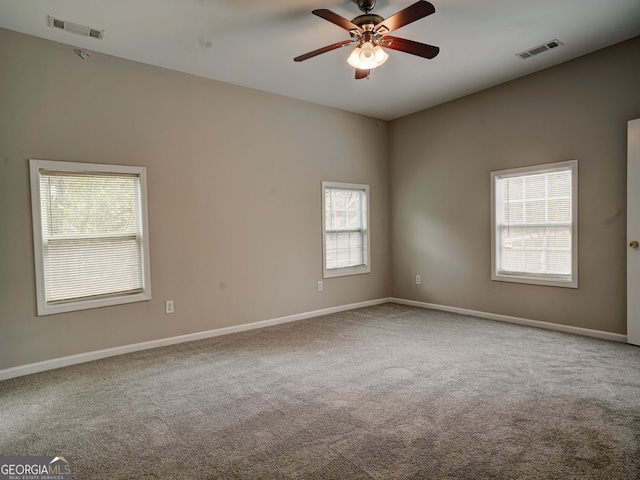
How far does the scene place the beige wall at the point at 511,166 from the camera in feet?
13.2

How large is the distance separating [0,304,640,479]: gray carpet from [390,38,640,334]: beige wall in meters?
0.67

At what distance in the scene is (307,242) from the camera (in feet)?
17.8

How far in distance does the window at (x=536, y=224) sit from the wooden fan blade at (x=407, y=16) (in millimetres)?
2792

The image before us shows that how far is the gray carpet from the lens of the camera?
2.04 metres

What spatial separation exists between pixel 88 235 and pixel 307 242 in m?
2.67

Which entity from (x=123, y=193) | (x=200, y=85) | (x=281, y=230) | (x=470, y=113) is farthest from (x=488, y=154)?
(x=123, y=193)

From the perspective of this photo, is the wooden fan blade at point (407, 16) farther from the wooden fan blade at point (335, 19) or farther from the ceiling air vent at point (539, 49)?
the ceiling air vent at point (539, 49)

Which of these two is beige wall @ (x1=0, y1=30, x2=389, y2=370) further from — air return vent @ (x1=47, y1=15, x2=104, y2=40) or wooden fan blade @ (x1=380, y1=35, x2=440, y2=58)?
wooden fan blade @ (x1=380, y1=35, x2=440, y2=58)

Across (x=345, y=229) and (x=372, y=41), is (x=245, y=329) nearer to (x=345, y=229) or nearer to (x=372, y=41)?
(x=345, y=229)

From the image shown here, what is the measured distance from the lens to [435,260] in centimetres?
584

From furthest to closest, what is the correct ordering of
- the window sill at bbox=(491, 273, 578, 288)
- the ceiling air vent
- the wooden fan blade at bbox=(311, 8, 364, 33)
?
1. the window sill at bbox=(491, 273, 578, 288)
2. the ceiling air vent
3. the wooden fan blade at bbox=(311, 8, 364, 33)

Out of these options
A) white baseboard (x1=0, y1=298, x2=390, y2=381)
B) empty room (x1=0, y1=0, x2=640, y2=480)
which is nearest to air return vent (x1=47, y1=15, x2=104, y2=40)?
empty room (x1=0, y1=0, x2=640, y2=480)

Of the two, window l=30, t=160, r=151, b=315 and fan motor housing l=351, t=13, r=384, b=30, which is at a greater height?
fan motor housing l=351, t=13, r=384, b=30

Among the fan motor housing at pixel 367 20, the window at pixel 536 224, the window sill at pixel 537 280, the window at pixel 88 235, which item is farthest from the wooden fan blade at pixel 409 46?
the window sill at pixel 537 280
